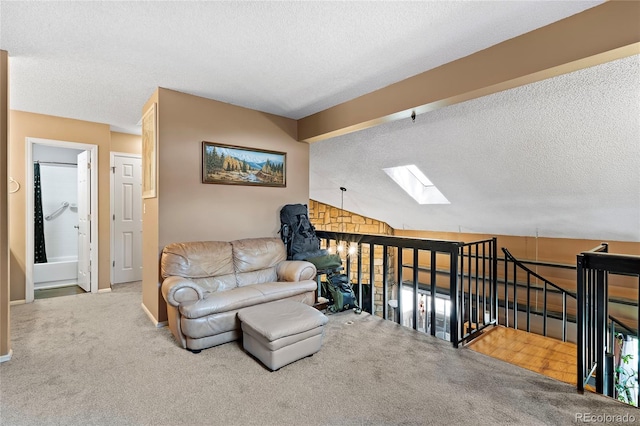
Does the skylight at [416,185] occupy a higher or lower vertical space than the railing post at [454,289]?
higher

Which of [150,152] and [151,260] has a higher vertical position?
[150,152]

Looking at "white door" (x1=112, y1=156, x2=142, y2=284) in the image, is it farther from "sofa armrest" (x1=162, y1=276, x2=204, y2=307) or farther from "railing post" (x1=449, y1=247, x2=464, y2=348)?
"railing post" (x1=449, y1=247, x2=464, y2=348)

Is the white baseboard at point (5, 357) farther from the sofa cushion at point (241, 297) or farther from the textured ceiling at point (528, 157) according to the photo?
the textured ceiling at point (528, 157)

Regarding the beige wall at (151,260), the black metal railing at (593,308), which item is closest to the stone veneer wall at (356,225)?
the beige wall at (151,260)

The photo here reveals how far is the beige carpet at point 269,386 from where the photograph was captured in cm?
183

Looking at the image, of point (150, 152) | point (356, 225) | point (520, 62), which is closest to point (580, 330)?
point (520, 62)

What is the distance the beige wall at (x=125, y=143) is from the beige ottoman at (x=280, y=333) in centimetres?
377

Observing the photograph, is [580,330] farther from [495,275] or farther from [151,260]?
[151,260]

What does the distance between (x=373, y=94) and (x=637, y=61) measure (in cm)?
194

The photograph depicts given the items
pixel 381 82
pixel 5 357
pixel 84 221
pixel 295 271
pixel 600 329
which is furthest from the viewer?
pixel 84 221

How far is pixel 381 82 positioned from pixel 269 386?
→ 2.73 m

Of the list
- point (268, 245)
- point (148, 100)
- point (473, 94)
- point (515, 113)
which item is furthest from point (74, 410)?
point (515, 113)

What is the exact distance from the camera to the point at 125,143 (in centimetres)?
493

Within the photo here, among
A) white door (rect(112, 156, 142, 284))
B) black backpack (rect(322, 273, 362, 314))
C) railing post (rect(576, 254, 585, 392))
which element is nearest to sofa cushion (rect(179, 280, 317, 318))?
black backpack (rect(322, 273, 362, 314))
